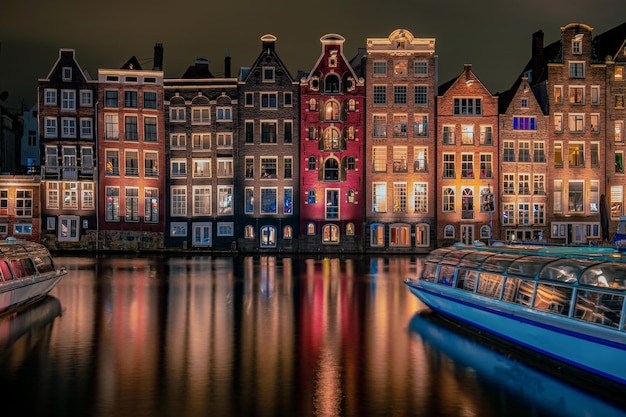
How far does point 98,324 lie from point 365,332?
883 centimetres

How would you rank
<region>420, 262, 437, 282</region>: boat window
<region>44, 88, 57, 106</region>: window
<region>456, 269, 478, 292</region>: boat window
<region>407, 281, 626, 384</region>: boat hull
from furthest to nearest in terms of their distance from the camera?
<region>44, 88, 57, 106</region>: window → <region>420, 262, 437, 282</region>: boat window → <region>456, 269, 478, 292</region>: boat window → <region>407, 281, 626, 384</region>: boat hull

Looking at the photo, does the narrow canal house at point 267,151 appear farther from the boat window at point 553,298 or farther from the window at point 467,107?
the boat window at point 553,298

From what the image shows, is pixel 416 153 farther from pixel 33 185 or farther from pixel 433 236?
pixel 33 185

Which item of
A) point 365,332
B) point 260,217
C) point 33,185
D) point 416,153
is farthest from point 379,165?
point 365,332

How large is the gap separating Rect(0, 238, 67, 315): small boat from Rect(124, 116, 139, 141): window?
141 ft

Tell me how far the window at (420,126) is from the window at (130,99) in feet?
97.6

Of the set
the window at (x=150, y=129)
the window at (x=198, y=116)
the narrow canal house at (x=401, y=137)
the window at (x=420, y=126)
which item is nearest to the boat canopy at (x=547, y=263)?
the narrow canal house at (x=401, y=137)

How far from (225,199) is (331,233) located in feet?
38.9

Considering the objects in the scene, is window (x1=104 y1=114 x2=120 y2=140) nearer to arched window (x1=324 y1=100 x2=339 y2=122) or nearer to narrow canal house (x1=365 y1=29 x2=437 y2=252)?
arched window (x1=324 y1=100 x2=339 y2=122)

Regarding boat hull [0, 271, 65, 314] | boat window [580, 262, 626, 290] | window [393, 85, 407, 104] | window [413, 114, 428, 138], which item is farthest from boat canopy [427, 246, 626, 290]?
window [393, 85, 407, 104]

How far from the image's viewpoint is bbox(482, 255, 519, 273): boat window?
19.8 meters

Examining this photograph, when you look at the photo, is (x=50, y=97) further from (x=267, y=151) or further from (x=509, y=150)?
(x=509, y=150)

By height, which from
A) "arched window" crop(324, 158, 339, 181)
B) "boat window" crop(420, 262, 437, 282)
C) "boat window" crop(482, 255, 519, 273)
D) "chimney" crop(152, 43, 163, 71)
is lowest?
"boat window" crop(420, 262, 437, 282)

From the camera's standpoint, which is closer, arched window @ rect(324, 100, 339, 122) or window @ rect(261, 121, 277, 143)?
arched window @ rect(324, 100, 339, 122)
